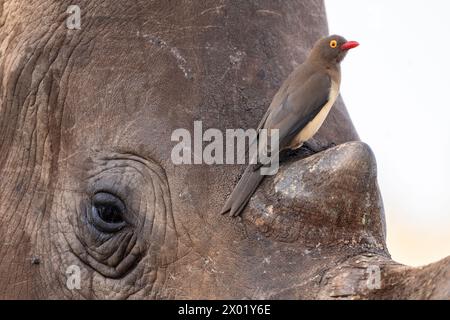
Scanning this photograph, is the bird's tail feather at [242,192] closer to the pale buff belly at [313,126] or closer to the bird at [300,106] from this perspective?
the bird at [300,106]

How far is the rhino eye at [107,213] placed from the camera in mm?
5516

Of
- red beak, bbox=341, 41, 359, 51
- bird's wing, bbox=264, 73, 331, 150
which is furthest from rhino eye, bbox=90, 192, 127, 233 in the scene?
red beak, bbox=341, 41, 359, 51

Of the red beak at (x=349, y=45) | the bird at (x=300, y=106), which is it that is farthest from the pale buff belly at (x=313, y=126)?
the red beak at (x=349, y=45)

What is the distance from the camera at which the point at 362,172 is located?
496cm

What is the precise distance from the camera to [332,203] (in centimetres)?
495

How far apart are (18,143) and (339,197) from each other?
1735 millimetres

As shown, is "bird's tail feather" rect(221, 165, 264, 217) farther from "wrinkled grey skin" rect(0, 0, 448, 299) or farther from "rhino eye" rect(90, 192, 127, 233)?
"rhino eye" rect(90, 192, 127, 233)

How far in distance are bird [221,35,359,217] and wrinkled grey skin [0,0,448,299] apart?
0.08m

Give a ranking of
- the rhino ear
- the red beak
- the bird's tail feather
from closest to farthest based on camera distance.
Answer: the rhino ear → the bird's tail feather → the red beak

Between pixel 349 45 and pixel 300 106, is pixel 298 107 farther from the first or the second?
pixel 349 45

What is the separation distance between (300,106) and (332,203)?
735mm

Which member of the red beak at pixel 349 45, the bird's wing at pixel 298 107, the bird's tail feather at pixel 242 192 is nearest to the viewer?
the bird's tail feather at pixel 242 192

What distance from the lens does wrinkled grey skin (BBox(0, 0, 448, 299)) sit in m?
5.00

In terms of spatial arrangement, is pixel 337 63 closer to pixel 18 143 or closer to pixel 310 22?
pixel 310 22
